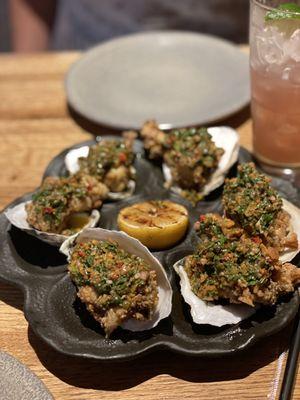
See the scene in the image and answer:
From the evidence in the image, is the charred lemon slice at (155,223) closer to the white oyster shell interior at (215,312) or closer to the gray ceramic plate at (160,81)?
the white oyster shell interior at (215,312)

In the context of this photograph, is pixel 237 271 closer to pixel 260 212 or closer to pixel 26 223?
pixel 260 212

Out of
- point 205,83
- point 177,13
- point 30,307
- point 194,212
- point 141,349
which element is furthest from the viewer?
point 177,13

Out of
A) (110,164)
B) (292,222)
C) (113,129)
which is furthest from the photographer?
(113,129)

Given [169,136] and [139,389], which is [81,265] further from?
[169,136]

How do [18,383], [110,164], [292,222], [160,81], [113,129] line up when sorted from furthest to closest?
[160,81]
[113,129]
[110,164]
[292,222]
[18,383]

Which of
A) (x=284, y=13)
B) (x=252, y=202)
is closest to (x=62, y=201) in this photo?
(x=252, y=202)

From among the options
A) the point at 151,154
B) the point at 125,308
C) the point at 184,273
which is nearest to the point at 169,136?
the point at 151,154

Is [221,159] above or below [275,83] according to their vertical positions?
below
